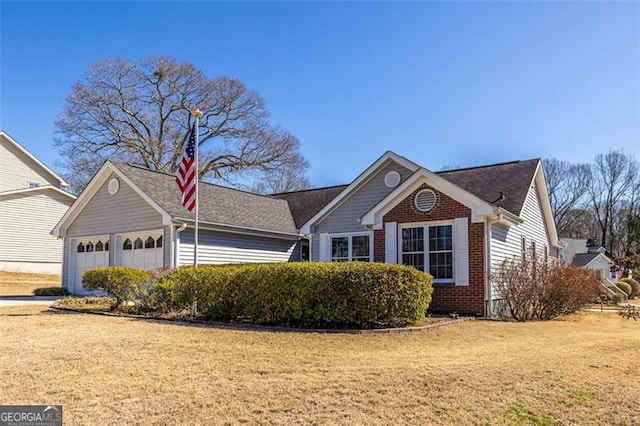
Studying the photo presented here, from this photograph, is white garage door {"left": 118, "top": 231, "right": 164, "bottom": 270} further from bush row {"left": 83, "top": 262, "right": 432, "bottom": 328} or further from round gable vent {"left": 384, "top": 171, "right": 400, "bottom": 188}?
round gable vent {"left": 384, "top": 171, "right": 400, "bottom": 188}

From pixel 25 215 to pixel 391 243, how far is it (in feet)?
79.8

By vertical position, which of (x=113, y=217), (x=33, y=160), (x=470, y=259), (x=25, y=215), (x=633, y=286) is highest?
(x=33, y=160)

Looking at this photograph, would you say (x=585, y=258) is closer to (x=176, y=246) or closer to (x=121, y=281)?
(x=176, y=246)

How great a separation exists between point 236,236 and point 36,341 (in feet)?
38.5

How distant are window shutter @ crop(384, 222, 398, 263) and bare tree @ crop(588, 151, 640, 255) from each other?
44697mm

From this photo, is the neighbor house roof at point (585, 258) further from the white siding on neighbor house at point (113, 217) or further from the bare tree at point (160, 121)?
the white siding on neighbor house at point (113, 217)

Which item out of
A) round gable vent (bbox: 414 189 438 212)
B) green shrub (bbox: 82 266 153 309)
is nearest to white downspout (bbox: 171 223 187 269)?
green shrub (bbox: 82 266 153 309)

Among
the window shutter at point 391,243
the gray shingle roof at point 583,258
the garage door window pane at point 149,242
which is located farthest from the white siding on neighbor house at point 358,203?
the gray shingle roof at point 583,258

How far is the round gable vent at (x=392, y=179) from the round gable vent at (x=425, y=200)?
107 inches

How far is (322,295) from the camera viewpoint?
10359mm

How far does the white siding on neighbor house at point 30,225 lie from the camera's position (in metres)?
28.8

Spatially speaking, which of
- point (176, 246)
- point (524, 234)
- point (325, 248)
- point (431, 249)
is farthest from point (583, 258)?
point (176, 246)

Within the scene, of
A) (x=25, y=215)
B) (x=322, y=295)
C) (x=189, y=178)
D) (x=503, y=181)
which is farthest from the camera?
(x=25, y=215)

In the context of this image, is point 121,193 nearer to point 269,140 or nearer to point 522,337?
point 522,337
